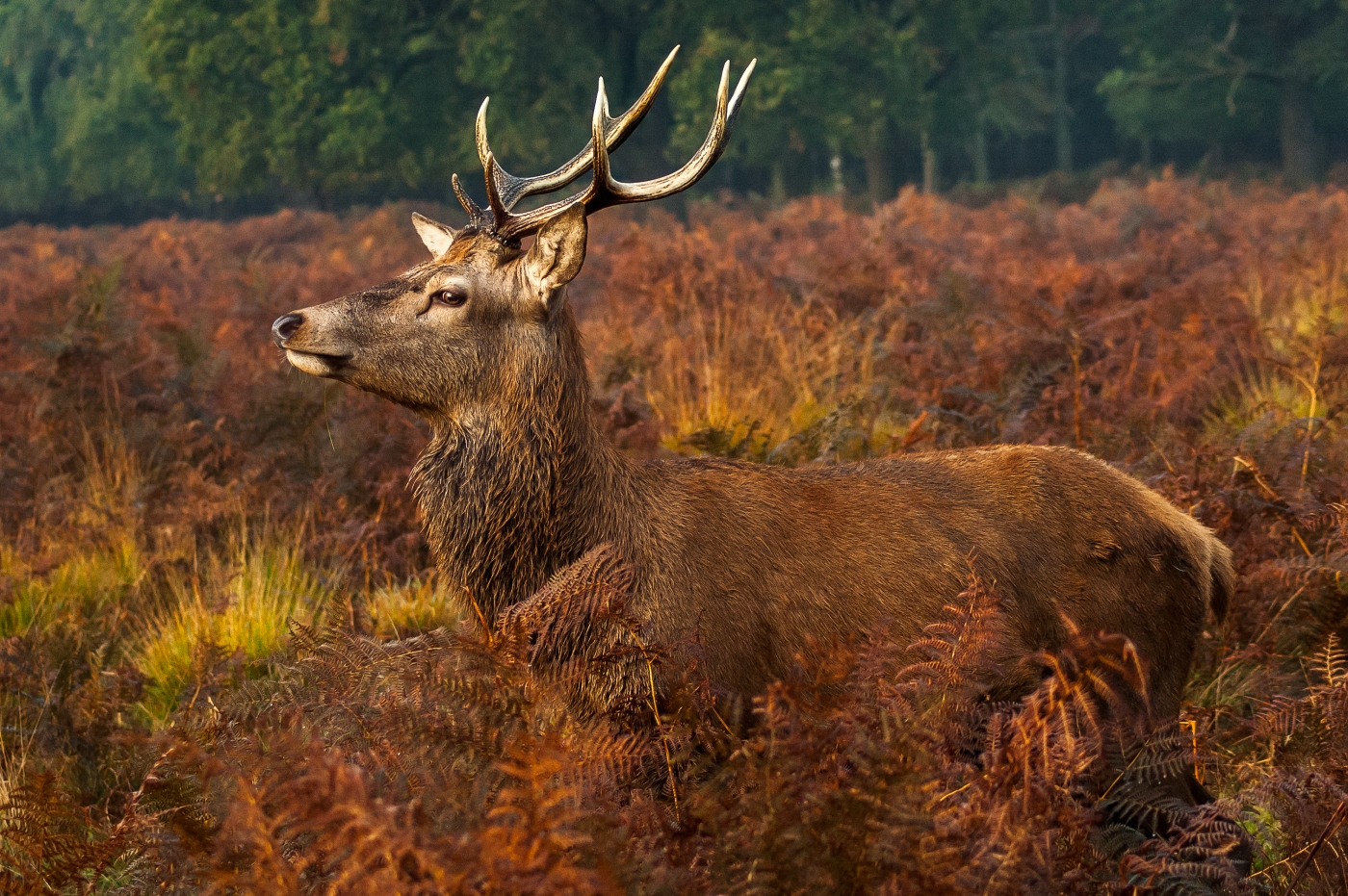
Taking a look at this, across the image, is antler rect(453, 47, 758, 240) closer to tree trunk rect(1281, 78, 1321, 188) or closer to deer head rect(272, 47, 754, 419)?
deer head rect(272, 47, 754, 419)

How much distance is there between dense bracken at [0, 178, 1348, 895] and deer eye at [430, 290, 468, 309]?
1044 mm

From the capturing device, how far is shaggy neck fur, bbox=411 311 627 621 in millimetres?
3838

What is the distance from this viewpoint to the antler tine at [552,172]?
165 inches

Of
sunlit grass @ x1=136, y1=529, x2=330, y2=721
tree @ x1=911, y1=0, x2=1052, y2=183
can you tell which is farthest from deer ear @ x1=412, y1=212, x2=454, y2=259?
tree @ x1=911, y1=0, x2=1052, y2=183

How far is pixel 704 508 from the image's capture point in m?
3.92

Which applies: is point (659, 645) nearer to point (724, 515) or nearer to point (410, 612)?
point (724, 515)

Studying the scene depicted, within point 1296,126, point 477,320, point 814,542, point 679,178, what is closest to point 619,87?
point 1296,126

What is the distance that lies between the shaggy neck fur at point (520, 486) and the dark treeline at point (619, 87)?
92.0 ft

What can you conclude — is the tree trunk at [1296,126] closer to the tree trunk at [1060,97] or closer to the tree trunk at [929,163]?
the tree trunk at [1060,97]

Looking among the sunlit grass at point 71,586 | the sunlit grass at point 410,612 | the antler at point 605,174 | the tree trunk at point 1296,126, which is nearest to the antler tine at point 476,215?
the antler at point 605,174

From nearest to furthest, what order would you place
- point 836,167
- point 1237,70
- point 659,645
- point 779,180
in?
point 659,645
point 1237,70
point 779,180
point 836,167

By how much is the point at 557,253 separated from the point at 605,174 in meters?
0.29

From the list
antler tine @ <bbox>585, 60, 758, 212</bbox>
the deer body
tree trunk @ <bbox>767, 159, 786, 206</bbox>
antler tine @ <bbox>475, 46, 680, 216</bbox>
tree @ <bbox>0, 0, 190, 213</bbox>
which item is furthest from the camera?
tree @ <bbox>0, 0, 190, 213</bbox>

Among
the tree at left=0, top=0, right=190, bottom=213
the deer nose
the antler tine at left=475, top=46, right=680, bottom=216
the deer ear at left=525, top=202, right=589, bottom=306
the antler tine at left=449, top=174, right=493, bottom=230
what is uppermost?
the tree at left=0, top=0, right=190, bottom=213
